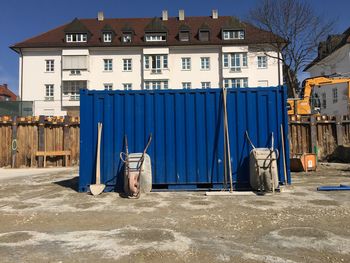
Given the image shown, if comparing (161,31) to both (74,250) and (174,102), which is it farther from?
(74,250)

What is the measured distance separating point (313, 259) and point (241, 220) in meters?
2.05

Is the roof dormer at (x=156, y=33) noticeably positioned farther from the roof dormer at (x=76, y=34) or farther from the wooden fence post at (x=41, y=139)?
the wooden fence post at (x=41, y=139)

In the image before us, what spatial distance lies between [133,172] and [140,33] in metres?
38.9

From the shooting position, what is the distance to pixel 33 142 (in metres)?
18.4

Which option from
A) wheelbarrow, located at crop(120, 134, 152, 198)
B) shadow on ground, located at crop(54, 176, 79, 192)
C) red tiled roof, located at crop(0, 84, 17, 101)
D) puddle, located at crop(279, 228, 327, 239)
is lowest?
puddle, located at crop(279, 228, 327, 239)

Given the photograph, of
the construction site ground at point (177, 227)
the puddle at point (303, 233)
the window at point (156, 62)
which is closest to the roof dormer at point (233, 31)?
the window at point (156, 62)

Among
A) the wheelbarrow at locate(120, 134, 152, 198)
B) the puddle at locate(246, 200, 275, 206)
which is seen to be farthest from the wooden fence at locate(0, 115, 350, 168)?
the puddle at locate(246, 200, 275, 206)

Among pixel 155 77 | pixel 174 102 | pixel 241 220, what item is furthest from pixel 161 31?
pixel 241 220

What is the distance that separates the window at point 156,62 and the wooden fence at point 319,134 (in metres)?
25.3

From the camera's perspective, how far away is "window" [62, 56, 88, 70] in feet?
136

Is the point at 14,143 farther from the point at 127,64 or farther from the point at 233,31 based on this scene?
the point at 233,31

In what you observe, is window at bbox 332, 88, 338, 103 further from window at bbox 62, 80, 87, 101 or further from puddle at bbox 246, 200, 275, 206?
puddle at bbox 246, 200, 275, 206

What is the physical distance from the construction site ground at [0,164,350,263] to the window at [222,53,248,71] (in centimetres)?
3320

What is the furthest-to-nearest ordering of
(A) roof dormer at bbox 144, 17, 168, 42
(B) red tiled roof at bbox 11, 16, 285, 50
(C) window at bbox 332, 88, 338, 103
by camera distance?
(A) roof dormer at bbox 144, 17, 168, 42, (B) red tiled roof at bbox 11, 16, 285, 50, (C) window at bbox 332, 88, 338, 103
